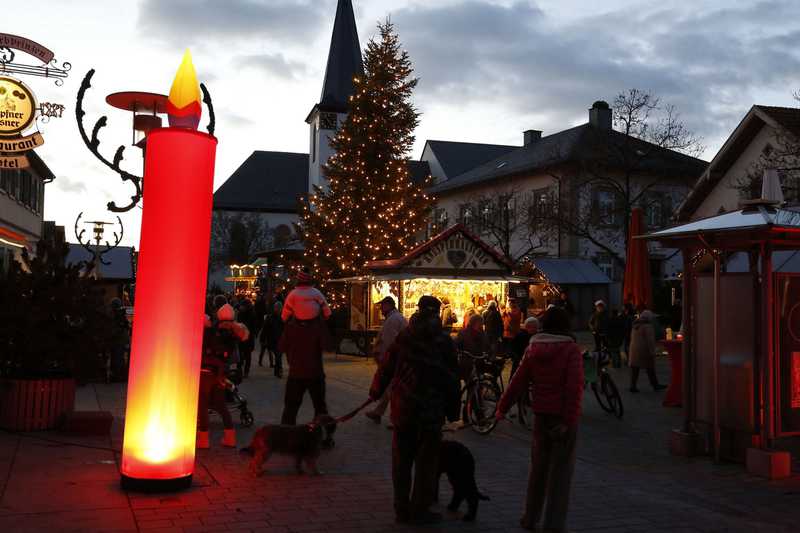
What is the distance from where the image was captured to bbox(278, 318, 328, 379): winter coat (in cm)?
934

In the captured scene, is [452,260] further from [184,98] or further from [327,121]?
[327,121]

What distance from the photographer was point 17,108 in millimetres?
12000

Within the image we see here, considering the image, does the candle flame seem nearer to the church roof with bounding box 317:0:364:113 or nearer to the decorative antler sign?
the decorative antler sign

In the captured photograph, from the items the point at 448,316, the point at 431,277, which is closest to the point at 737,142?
the point at 431,277

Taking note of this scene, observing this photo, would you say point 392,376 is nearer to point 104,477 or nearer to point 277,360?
point 104,477

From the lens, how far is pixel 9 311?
385 inches

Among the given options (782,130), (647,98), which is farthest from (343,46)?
(782,130)

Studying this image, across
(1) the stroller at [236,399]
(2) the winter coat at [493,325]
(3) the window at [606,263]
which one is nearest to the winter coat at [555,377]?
(1) the stroller at [236,399]

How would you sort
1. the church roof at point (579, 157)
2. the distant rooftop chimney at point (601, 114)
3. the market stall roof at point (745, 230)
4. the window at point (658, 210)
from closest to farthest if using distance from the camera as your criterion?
the market stall roof at point (745, 230)
the church roof at point (579, 157)
the window at point (658, 210)
the distant rooftop chimney at point (601, 114)

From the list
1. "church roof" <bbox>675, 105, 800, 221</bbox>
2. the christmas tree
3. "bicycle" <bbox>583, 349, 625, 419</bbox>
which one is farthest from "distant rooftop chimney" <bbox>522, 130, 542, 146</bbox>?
→ "bicycle" <bbox>583, 349, 625, 419</bbox>

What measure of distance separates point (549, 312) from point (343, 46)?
194 feet

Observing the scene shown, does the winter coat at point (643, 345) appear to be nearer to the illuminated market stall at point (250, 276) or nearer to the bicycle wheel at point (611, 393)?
the bicycle wheel at point (611, 393)

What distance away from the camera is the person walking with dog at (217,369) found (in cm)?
927

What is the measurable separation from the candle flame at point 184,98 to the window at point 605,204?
31217mm
